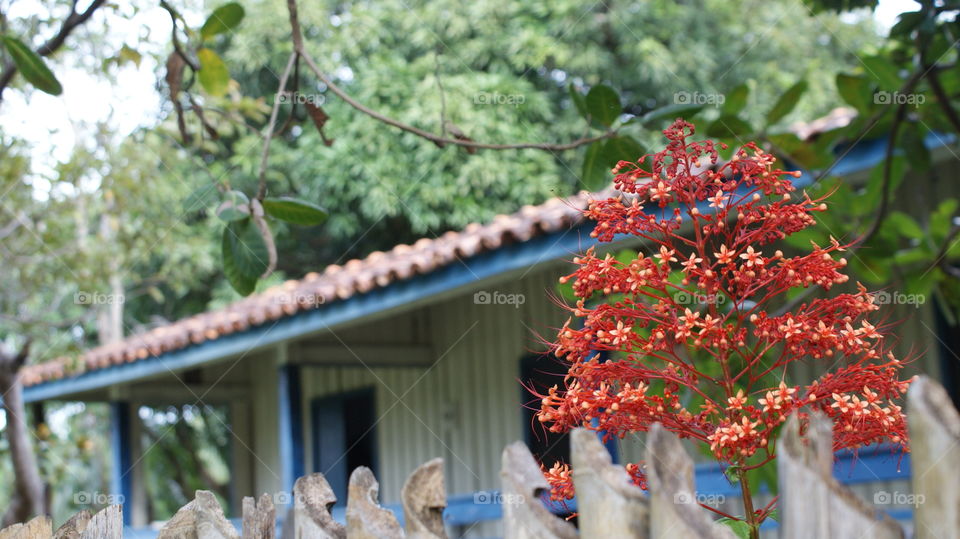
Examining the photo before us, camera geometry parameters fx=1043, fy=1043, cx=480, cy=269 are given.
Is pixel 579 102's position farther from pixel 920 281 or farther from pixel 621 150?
pixel 920 281

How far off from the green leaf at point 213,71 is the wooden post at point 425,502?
2611 mm

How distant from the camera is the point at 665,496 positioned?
1148 millimetres

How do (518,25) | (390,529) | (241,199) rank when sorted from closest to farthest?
(390,529), (241,199), (518,25)

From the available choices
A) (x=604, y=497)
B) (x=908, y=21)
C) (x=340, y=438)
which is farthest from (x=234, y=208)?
(x=340, y=438)

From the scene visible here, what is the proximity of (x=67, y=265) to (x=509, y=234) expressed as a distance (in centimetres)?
528

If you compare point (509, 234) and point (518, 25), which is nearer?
point (509, 234)

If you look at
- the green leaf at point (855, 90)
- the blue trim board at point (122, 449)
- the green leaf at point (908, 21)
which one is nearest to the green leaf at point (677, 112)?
the green leaf at point (908, 21)

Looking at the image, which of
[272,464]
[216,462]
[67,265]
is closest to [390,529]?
[67,265]

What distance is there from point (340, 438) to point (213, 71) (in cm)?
705

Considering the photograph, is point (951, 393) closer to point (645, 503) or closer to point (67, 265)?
point (645, 503)

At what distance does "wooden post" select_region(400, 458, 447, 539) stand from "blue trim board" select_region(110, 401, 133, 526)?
1114cm

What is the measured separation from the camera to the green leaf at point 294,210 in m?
2.83

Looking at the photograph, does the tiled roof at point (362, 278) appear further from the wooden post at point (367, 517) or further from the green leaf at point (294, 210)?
the wooden post at point (367, 517)

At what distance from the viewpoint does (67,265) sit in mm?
9281
